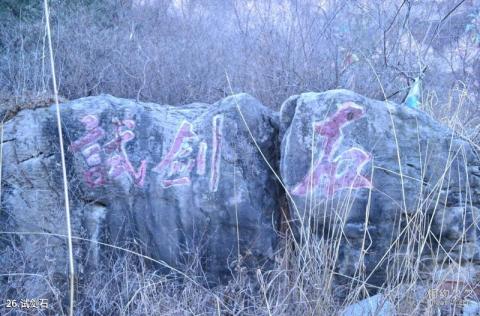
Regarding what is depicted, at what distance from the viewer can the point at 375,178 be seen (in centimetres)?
→ 251

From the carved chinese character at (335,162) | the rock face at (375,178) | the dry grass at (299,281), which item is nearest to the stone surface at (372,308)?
the dry grass at (299,281)

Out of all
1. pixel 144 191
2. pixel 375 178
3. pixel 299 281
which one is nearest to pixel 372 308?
pixel 299 281

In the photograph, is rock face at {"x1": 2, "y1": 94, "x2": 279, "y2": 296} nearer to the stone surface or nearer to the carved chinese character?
the carved chinese character

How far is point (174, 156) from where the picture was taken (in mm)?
2662

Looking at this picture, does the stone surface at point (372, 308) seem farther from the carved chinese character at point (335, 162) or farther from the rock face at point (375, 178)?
the carved chinese character at point (335, 162)

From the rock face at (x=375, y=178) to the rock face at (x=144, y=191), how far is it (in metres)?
0.26

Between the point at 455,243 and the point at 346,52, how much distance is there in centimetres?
202

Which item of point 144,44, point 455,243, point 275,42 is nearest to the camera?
point 455,243

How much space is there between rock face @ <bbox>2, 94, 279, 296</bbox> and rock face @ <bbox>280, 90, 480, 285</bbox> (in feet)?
0.84

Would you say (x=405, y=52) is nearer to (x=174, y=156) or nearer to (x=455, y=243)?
(x=455, y=243)

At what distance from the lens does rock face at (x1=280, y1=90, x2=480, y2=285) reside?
Result: 2.49 metres

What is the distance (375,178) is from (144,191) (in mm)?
1196

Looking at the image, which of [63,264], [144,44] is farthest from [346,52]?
[63,264]

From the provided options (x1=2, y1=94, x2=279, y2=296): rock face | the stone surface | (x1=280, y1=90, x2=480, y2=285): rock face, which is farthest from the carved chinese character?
the stone surface
